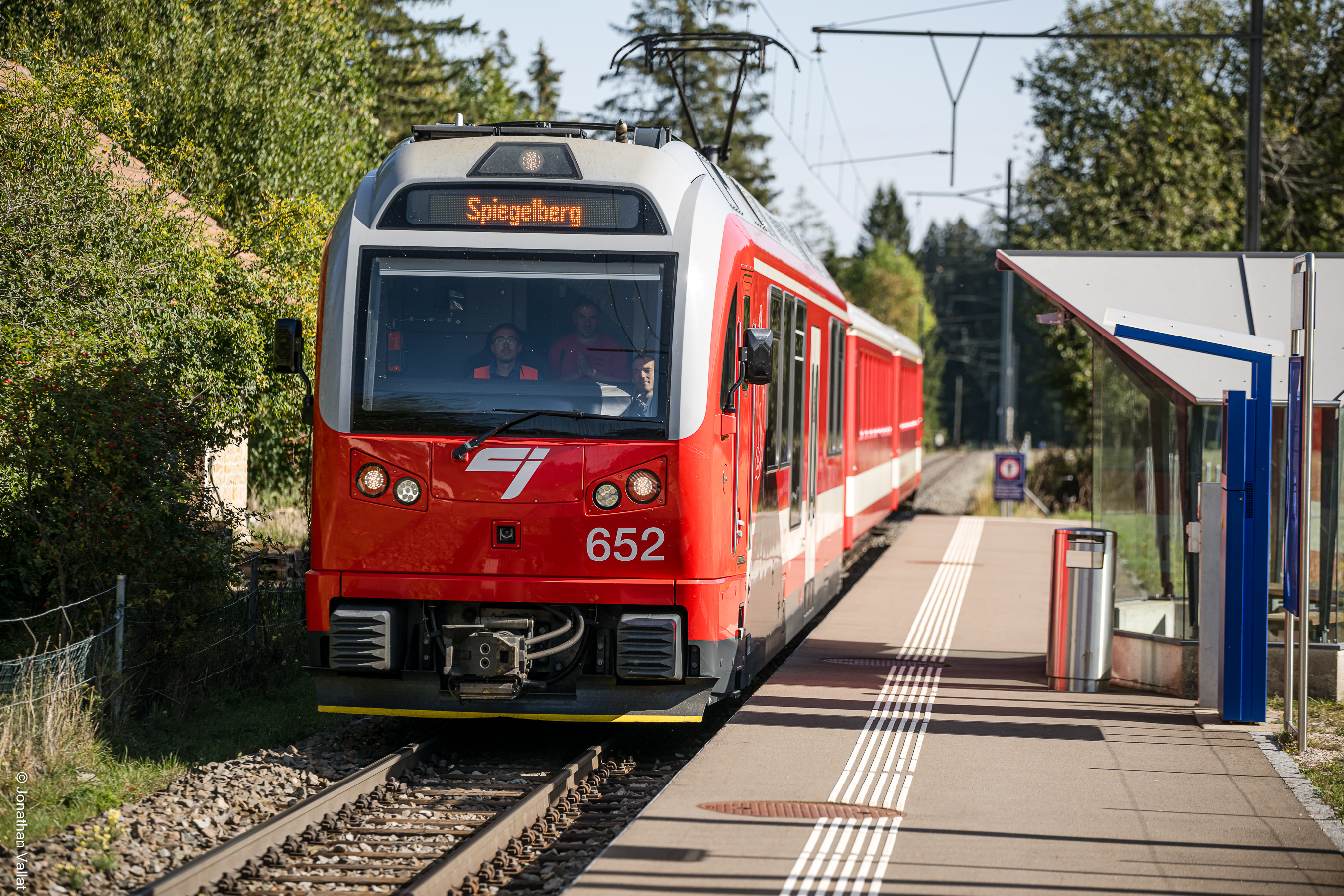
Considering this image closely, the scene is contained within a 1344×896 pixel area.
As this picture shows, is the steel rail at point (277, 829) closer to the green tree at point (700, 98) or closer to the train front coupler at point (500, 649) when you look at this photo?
the train front coupler at point (500, 649)

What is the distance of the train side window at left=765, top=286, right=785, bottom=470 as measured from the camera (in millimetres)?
9367

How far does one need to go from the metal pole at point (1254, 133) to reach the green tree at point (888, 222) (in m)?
94.7

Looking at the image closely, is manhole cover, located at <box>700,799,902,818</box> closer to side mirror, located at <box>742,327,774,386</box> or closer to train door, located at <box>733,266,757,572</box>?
train door, located at <box>733,266,757,572</box>

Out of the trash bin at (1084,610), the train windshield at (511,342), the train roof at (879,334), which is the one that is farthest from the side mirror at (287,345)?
the train roof at (879,334)

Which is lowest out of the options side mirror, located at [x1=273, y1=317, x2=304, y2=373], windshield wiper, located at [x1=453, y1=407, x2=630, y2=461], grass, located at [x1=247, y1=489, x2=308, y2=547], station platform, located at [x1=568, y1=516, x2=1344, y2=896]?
station platform, located at [x1=568, y1=516, x2=1344, y2=896]

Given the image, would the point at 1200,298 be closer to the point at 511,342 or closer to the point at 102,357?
the point at 511,342

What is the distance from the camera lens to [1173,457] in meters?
11.1

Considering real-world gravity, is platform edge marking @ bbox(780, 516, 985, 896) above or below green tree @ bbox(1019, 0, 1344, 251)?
below

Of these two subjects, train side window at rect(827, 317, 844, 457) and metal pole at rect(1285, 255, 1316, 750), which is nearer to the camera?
metal pole at rect(1285, 255, 1316, 750)

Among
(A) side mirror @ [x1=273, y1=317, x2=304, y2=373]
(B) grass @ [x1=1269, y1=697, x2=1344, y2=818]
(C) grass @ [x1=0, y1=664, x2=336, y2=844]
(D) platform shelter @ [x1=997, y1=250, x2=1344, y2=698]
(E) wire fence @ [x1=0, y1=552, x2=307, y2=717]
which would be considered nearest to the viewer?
(C) grass @ [x1=0, y1=664, x2=336, y2=844]

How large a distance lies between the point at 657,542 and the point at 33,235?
6.68 metres

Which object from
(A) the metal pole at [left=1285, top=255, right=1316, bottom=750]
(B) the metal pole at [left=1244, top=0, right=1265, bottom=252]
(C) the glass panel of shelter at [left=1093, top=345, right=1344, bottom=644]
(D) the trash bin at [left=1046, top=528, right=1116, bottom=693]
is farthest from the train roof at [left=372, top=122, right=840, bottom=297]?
(B) the metal pole at [left=1244, top=0, right=1265, bottom=252]

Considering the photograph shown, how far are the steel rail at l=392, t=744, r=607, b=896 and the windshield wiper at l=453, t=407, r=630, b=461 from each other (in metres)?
1.78

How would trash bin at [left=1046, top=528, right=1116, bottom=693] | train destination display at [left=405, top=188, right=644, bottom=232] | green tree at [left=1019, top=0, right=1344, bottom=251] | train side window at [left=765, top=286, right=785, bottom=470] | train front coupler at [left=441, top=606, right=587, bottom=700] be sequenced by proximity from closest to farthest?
train front coupler at [left=441, top=606, right=587, bottom=700], train destination display at [left=405, top=188, right=644, bottom=232], train side window at [left=765, top=286, right=785, bottom=470], trash bin at [left=1046, top=528, right=1116, bottom=693], green tree at [left=1019, top=0, right=1344, bottom=251]
